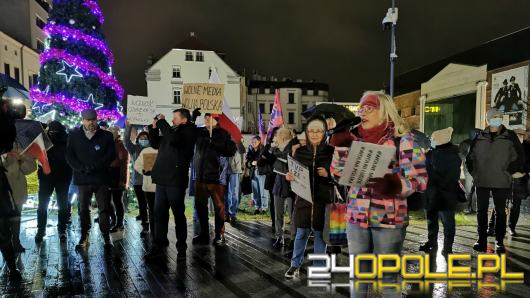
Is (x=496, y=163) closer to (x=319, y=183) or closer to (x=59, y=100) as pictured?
(x=319, y=183)

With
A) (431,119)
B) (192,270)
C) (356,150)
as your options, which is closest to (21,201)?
(192,270)

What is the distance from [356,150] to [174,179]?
3893mm

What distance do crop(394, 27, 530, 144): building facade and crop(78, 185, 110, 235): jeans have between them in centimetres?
1666

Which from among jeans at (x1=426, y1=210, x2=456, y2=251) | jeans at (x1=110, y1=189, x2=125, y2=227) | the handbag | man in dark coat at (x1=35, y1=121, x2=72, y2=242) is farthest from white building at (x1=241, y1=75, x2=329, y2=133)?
the handbag

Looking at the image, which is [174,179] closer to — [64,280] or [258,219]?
[64,280]

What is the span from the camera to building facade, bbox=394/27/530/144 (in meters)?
17.1

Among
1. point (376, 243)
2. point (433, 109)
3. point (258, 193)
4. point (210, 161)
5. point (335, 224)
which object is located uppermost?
point (433, 109)

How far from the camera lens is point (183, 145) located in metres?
6.48

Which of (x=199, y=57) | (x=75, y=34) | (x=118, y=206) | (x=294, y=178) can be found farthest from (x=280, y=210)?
(x=199, y=57)

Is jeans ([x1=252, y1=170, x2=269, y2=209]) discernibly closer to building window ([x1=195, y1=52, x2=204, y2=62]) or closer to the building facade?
the building facade

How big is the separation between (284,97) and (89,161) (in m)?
61.4

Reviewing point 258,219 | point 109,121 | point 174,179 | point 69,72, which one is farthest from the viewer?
point 109,121

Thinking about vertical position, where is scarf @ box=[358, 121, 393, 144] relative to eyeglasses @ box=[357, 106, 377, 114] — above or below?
below

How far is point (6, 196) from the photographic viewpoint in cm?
493
